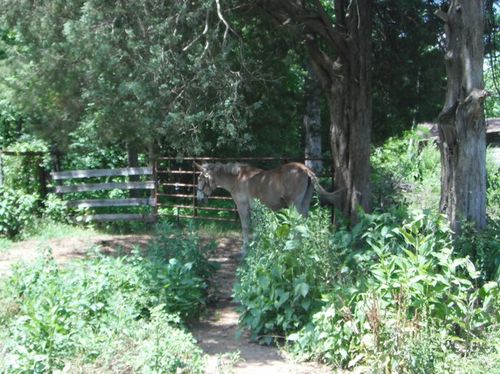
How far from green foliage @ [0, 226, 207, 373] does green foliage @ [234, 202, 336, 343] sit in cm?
74

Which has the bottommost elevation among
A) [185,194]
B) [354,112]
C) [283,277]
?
[283,277]

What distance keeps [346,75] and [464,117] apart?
3411mm

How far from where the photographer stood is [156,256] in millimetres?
7484

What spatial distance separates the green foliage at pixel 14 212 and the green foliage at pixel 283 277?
302 inches

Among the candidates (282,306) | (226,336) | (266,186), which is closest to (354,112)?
(266,186)

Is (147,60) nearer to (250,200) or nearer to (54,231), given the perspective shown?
(250,200)

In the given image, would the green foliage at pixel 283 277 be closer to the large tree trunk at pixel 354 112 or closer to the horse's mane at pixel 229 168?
the large tree trunk at pixel 354 112

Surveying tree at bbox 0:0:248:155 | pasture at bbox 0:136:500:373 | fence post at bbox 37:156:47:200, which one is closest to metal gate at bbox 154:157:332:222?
fence post at bbox 37:156:47:200

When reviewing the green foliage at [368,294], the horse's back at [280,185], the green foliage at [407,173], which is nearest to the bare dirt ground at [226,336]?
the green foliage at [368,294]

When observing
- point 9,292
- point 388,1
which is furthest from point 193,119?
point 388,1

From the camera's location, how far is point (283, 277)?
20.4 feet

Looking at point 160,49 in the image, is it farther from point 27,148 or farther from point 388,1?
point 27,148

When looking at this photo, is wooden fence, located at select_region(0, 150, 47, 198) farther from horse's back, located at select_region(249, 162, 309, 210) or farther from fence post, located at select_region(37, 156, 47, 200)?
horse's back, located at select_region(249, 162, 309, 210)

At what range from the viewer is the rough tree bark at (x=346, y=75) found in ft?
30.1
